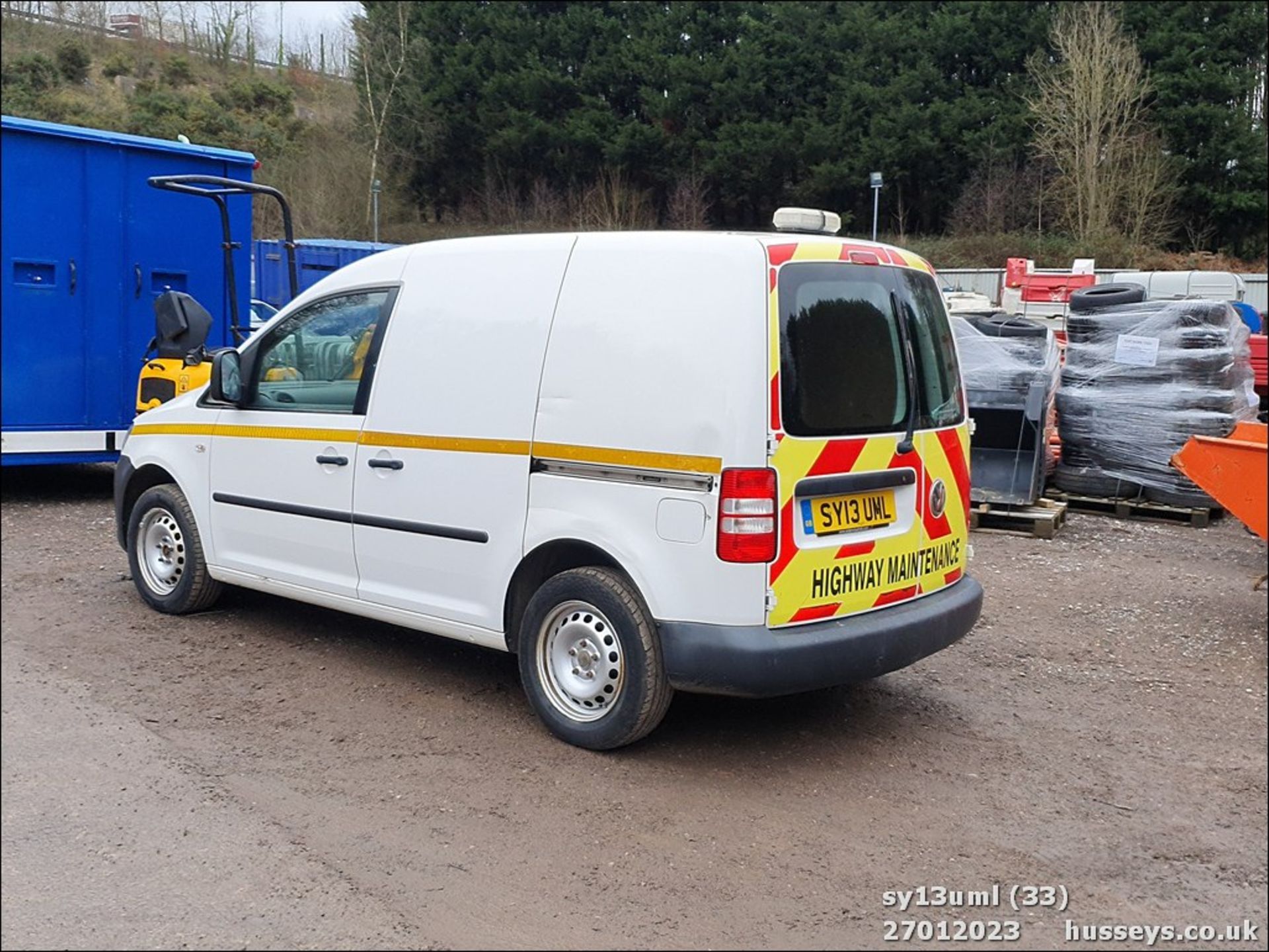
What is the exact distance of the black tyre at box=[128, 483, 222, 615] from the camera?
5.99 meters

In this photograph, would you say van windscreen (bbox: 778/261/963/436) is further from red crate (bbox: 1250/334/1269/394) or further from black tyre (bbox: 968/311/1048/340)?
red crate (bbox: 1250/334/1269/394)

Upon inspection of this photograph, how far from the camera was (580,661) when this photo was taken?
4625mm

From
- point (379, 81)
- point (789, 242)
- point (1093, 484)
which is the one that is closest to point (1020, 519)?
point (1093, 484)

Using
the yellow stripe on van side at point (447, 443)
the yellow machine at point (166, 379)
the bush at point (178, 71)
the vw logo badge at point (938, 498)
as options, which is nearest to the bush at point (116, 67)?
the bush at point (178, 71)

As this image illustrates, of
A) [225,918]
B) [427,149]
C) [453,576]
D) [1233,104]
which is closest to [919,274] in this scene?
[453,576]

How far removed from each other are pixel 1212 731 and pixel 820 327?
2.11 m

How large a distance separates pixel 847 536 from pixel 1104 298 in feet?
23.1

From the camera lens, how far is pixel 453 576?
4930mm

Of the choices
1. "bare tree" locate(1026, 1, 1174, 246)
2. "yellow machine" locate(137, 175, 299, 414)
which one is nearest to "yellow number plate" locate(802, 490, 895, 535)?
"yellow machine" locate(137, 175, 299, 414)

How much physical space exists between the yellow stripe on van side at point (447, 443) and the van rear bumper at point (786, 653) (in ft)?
3.16

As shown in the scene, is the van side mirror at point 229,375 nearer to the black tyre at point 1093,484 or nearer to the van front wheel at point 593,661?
the van front wheel at point 593,661

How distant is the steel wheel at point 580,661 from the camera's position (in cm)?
450

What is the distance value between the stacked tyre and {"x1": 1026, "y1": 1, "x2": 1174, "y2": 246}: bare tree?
886 inches

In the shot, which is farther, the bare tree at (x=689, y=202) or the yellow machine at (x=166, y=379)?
the bare tree at (x=689, y=202)
